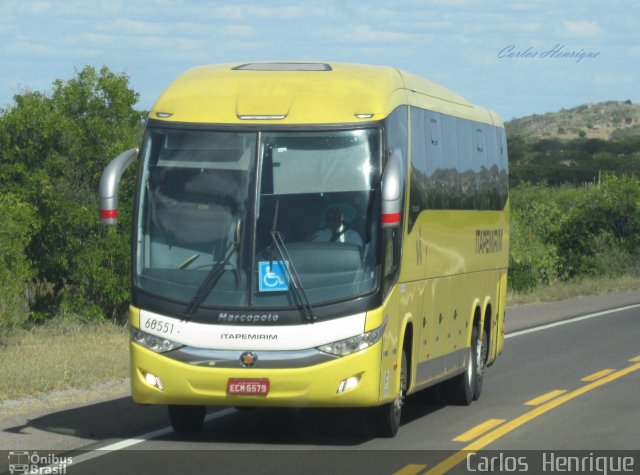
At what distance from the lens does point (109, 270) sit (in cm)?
2873

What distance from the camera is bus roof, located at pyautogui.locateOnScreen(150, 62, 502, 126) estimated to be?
11.4 metres

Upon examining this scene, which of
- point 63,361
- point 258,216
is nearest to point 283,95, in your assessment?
point 258,216

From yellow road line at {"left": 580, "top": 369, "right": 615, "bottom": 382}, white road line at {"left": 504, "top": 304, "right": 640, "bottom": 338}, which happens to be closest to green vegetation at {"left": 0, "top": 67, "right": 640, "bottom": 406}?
white road line at {"left": 504, "top": 304, "right": 640, "bottom": 338}

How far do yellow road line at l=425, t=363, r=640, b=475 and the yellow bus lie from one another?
805 mm

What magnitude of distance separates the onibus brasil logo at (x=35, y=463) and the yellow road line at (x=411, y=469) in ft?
8.23

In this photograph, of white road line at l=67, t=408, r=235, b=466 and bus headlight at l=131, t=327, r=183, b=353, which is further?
bus headlight at l=131, t=327, r=183, b=353

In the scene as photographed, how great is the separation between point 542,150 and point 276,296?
128 m

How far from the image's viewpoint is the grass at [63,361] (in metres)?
14.5

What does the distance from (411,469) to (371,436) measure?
73.2 inches

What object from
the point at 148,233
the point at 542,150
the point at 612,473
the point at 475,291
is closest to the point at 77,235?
the point at 475,291

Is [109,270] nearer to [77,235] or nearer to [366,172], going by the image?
[77,235]

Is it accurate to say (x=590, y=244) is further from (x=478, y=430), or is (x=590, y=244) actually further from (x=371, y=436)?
(x=371, y=436)

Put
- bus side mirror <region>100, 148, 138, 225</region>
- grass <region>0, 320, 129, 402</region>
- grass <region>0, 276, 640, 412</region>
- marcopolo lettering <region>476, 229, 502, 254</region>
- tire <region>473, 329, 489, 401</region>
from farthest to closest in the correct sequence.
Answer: marcopolo lettering <region>476, 229, 502, 254</region>, tire <region>473, 329, 489, 401</region>, grass <region>0, 320, 129, 402</region>, grass <region>0, 276, 640, 412</region>, bus side mirror <region>100, 148, 138, 225</region>

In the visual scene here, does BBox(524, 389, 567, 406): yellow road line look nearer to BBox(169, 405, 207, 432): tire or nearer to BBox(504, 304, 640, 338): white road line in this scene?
BBox(169, 405, 207, 432): tire
